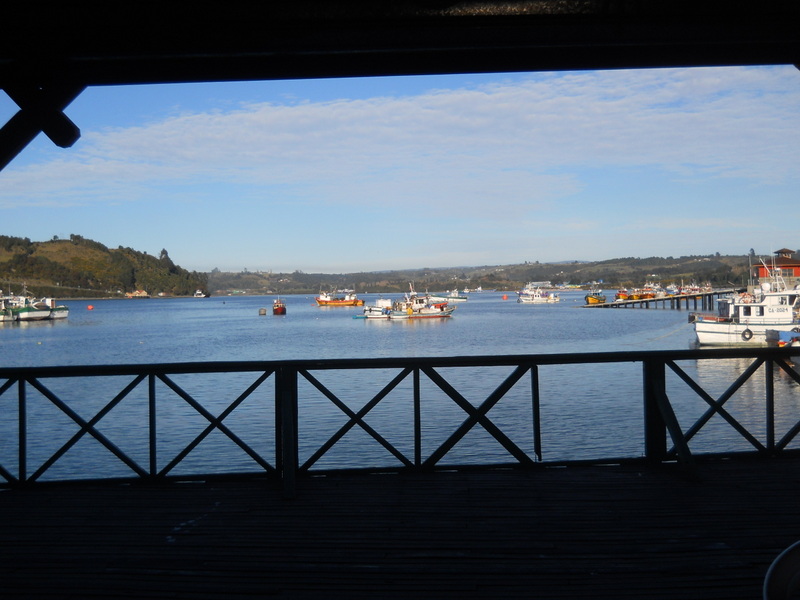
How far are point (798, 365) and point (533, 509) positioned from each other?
307 centimetres

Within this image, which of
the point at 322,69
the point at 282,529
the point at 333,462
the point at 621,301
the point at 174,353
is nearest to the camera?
the point at 322,69

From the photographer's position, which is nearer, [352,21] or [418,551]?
[352,21]

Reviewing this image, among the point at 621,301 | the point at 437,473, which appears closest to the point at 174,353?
the point at 437,473

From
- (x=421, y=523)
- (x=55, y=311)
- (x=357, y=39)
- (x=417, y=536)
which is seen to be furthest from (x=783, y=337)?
(x=55, y=311)

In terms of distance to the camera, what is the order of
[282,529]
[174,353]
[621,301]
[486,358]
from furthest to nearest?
1. [621,301]
2. [174,353]
3. [486,358]
4. [282,529]

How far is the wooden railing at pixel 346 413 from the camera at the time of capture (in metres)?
6.16

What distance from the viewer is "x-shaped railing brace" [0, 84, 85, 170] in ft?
13.7

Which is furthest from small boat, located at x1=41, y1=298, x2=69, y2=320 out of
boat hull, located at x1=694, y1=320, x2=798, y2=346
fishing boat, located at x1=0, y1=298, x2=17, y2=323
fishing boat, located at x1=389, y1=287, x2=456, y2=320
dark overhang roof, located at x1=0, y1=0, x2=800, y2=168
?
dark overhang roof, located at x1=0, y1=0, x2=800, y2=168

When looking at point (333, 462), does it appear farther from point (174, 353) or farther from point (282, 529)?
point (174, 353)

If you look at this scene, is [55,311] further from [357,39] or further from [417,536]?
[357,39]

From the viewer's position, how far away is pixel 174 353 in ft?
169

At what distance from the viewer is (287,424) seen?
5.96 metres

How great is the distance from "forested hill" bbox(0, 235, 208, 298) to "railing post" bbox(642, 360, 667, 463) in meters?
152

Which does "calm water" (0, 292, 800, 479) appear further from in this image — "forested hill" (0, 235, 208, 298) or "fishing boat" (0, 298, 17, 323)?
"forested hill" (0, 235, 208, 298)
